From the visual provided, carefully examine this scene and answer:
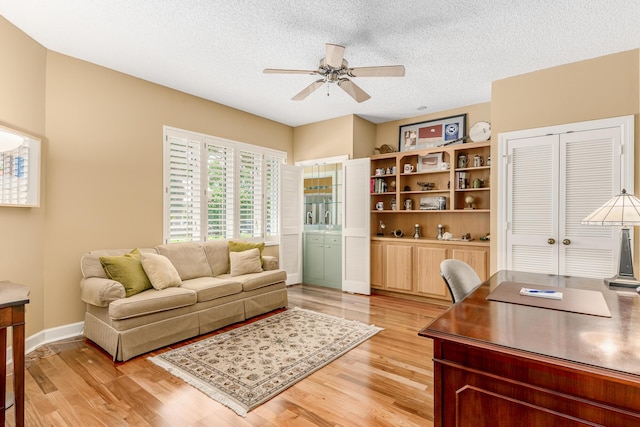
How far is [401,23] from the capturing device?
266 centimetres

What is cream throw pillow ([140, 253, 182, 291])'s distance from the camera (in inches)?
127

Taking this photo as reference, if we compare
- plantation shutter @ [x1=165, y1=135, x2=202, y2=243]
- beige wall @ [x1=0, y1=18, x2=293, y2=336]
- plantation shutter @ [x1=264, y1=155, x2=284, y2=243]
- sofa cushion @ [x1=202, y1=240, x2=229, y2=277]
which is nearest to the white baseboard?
beige wall @ [x1=0, y1=18, x2=293, y2=336]

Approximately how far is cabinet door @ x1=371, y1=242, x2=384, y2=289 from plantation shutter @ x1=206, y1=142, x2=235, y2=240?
7.28 ft

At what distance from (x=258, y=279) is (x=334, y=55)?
260cm

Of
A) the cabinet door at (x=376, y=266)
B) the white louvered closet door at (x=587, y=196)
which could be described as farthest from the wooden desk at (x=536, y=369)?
the cabinet door at (x=376, y=266)

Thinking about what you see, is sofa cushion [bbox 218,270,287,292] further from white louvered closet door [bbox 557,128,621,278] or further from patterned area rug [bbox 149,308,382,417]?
white louvered closet door [bbox 557,128,621,278]

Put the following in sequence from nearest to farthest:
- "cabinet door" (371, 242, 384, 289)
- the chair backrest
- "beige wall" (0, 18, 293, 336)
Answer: the chair backrest → "beige wall" (0, 18, 293, 336) → "cabinet door" (371, 242, 384, 289)

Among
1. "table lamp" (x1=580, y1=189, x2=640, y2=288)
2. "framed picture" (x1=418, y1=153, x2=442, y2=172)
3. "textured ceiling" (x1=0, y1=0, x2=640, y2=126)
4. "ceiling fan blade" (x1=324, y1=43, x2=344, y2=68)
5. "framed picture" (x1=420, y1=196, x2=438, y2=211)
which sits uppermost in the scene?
"textured ceiling" (x1=0, y1=0, x2=640, y2=126)

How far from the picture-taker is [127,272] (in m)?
→ 3.09

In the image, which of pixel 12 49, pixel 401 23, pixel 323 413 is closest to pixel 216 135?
pixel 12 49

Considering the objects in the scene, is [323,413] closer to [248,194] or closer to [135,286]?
[135,286]

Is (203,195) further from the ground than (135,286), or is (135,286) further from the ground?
→ (203,195)

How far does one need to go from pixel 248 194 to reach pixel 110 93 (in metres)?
2.17

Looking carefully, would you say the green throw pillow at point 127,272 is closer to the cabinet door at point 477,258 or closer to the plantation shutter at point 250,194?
the plantation shutter at point 250,194
